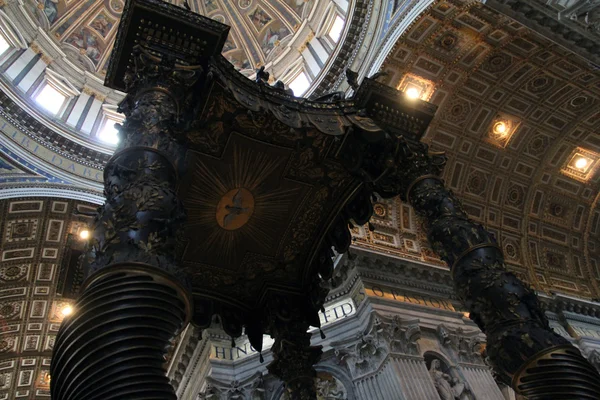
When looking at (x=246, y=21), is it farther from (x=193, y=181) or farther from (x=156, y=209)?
(x=156, y=209)

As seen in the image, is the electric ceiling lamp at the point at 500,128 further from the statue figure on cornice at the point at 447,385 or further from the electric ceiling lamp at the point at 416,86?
the statue figure on cornice at the point at 447,385

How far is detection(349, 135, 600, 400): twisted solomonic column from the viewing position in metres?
3.47

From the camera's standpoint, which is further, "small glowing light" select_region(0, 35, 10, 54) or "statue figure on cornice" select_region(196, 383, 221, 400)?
"small glowing light" select_region(0, 35, 10, 54)

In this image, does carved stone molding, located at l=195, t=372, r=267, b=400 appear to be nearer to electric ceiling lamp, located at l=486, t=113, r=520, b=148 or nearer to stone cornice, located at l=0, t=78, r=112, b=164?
stone cornice, located at l=0, t=78, r=112, b=164

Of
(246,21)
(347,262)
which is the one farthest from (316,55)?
(347,262)

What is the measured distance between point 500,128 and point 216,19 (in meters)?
11.7

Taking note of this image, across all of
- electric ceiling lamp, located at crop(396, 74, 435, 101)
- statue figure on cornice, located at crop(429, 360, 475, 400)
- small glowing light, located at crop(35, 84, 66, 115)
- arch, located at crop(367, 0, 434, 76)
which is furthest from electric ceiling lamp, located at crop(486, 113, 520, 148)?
small glowing light, located at crop(35, 84, 66, 115)

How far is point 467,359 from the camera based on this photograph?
33.3 ft

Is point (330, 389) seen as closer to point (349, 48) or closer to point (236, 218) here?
point (236, 218)

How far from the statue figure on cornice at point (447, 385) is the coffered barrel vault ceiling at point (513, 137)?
3.16 m

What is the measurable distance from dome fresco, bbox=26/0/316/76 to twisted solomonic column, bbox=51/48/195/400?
53.0 feet

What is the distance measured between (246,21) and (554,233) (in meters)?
14.8

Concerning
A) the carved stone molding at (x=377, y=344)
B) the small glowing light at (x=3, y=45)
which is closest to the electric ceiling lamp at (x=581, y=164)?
the carved stone molding at (x=377, y=344)

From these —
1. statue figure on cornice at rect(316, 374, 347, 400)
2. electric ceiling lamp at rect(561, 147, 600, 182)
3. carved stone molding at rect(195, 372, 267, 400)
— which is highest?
electric ceiling lamp at rect(561, 147, 600, 182)
